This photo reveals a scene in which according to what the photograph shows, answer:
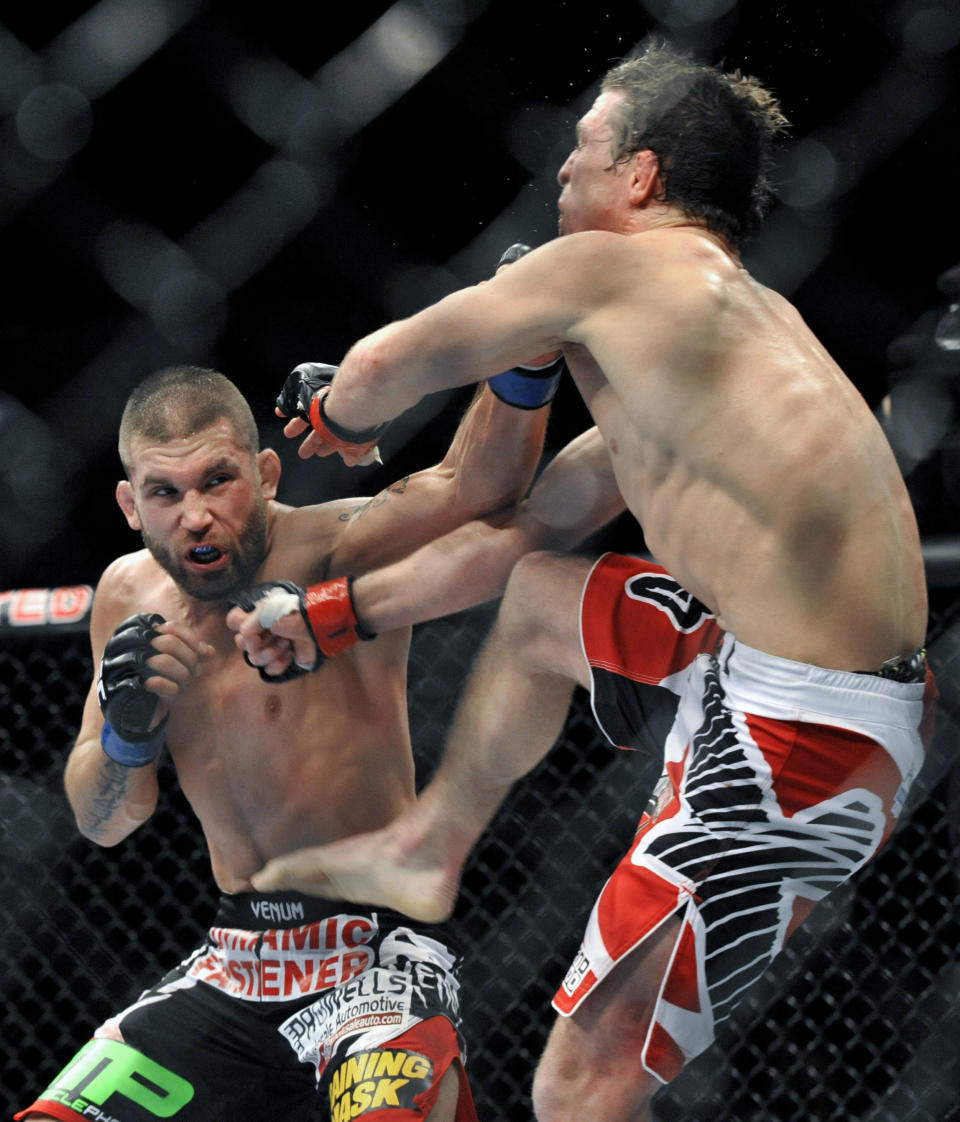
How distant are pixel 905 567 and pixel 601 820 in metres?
1.28

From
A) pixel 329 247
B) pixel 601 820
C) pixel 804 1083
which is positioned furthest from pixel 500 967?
pixel 329 247

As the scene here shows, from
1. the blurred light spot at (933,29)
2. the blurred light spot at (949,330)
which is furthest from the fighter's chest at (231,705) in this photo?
the blurred light spot at (933,29)

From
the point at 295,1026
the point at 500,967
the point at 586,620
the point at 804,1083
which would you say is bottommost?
the point at 804,1083

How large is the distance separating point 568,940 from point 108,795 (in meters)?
1.37

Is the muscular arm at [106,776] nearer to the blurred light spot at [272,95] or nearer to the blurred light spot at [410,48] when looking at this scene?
the blurred light spot at [410,48]

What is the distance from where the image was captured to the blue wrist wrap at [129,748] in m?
1.94

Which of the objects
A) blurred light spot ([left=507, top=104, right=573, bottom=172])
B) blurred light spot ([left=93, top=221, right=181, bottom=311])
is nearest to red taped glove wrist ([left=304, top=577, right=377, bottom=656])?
blurred light spot ([left=93, top=221, right=181, bottom=311])

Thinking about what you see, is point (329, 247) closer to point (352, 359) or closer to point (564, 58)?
point (564, 58)

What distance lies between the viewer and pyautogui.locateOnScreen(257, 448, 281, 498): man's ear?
2.15 metres

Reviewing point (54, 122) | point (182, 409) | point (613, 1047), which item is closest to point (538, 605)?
point (613, 1047)

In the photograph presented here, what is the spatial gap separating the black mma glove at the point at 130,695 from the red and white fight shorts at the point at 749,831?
0.82 metres

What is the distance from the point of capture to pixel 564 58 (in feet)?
9.80

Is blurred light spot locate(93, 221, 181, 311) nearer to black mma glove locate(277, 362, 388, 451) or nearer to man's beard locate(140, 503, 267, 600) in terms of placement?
man's beard locate(140, 503, 267, 600)

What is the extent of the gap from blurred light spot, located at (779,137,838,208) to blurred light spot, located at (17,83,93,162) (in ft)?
5.36
